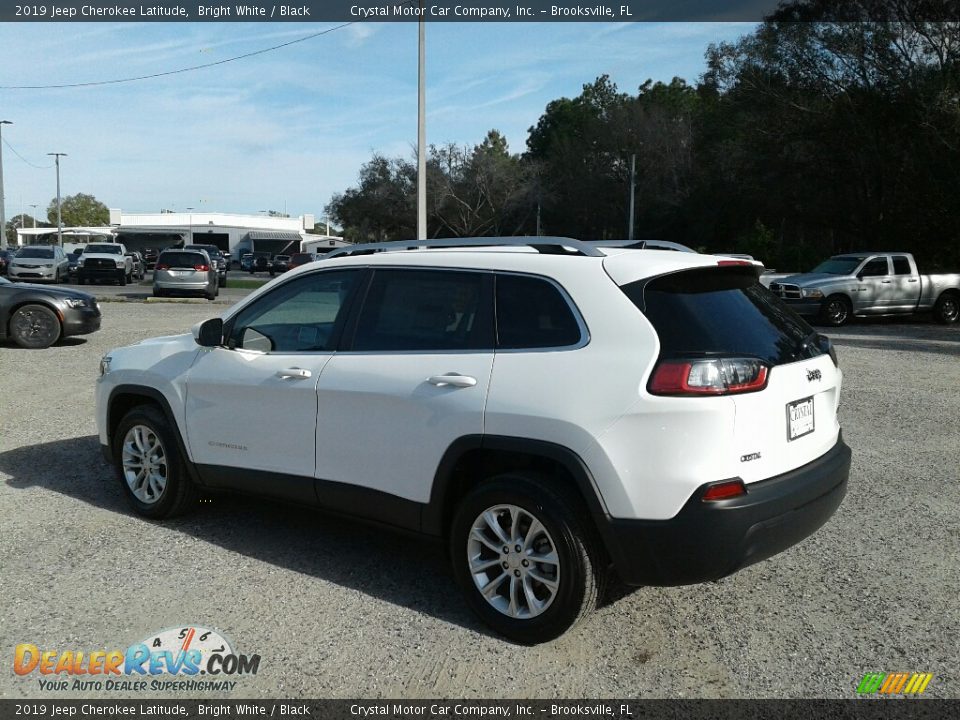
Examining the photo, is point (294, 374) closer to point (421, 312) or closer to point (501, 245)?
point (421, 312)

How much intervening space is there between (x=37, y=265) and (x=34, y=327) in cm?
2395

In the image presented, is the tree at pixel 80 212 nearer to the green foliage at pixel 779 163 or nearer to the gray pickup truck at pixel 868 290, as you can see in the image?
the green foliage at pixel 779 163

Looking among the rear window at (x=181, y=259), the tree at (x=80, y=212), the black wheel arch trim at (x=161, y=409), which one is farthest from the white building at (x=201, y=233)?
the black wheel arch trim at (x=161, y=409)

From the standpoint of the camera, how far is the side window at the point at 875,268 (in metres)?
20.2

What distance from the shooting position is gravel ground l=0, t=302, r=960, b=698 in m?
3.67

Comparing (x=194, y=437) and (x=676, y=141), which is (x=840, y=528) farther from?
(x=676, y=141)

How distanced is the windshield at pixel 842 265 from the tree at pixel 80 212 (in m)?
146

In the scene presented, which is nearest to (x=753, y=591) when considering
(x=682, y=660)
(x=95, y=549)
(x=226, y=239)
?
(x=682, y=660)

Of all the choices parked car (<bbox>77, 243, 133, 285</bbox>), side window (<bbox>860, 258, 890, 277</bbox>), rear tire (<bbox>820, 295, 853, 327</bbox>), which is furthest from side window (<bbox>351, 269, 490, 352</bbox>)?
parked car (<bbox>77, 243, 133, 285</bbox>)

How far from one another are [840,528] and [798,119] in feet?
101

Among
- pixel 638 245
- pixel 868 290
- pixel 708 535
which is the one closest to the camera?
pixel 708 535

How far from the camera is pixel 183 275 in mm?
27016

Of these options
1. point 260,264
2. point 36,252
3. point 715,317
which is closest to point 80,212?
point 260,264

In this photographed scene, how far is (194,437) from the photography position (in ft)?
17.3
